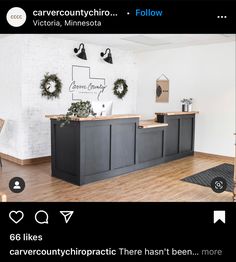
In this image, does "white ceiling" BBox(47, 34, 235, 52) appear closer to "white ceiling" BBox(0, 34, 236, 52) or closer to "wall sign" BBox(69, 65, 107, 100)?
"white ceiling" BBox(0, 34, 236, 52)

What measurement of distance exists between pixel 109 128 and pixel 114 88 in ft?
8.58

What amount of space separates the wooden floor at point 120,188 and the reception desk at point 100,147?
138 millimetres

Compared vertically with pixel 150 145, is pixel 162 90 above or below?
above

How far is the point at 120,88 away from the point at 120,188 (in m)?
3.39

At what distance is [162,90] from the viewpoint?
6723 mm

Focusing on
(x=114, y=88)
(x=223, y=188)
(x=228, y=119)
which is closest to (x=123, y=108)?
(x=114, y=88)

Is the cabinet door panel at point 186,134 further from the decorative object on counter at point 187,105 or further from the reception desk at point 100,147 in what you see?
the reception desk at point 100,147

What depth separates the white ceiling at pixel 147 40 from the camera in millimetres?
5141
